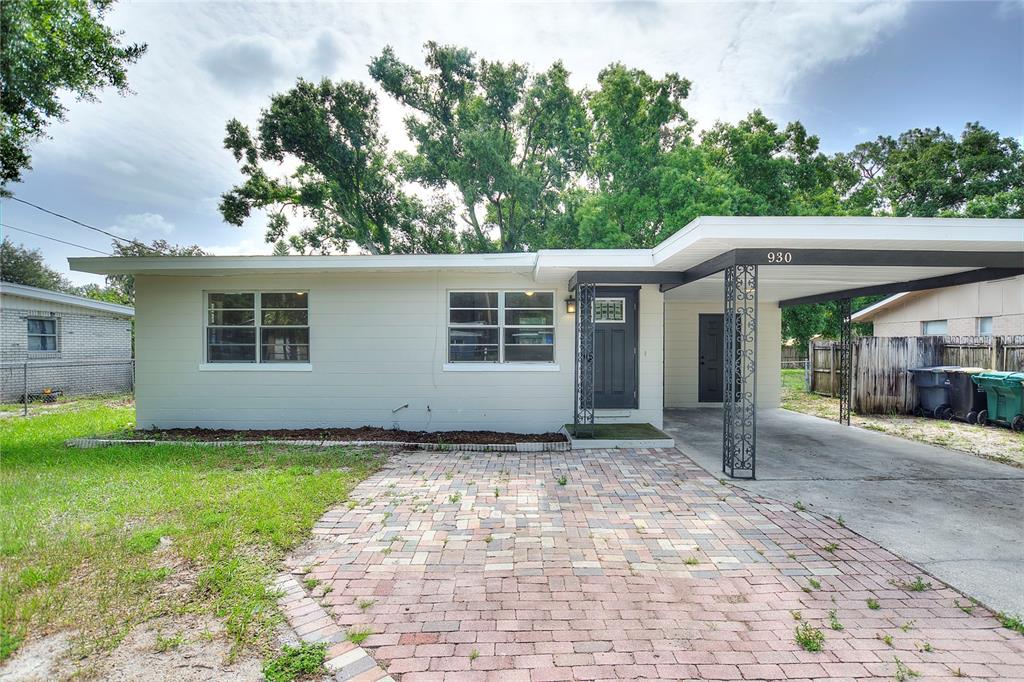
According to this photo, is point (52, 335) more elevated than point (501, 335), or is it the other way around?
point (52, 335)

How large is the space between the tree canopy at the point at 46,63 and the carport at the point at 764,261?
1020 cm

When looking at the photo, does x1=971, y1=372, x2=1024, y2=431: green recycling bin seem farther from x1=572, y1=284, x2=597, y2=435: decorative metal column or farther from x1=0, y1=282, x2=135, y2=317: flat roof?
x1=0, y1=282, x2=135, y2=317: flat roof

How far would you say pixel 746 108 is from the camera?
1518cm

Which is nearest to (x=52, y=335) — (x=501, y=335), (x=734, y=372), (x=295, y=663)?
(x=501, y=335)

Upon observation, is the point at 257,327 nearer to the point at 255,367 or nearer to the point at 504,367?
the point at 255,367

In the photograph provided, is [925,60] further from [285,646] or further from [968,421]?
[285,646]

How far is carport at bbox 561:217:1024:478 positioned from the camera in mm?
4539

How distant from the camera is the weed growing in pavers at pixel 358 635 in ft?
7.68

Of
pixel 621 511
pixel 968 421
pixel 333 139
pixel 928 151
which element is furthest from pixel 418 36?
pixel 928 151

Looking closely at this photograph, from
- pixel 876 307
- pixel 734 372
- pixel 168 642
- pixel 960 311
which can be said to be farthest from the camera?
pixel 876 307

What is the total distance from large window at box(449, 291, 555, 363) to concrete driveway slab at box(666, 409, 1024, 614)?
8.96 ft

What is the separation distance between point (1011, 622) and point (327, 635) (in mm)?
3721

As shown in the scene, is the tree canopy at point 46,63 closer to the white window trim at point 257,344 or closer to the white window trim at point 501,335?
the white window trim at point 257,344

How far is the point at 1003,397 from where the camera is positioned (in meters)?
8.20
